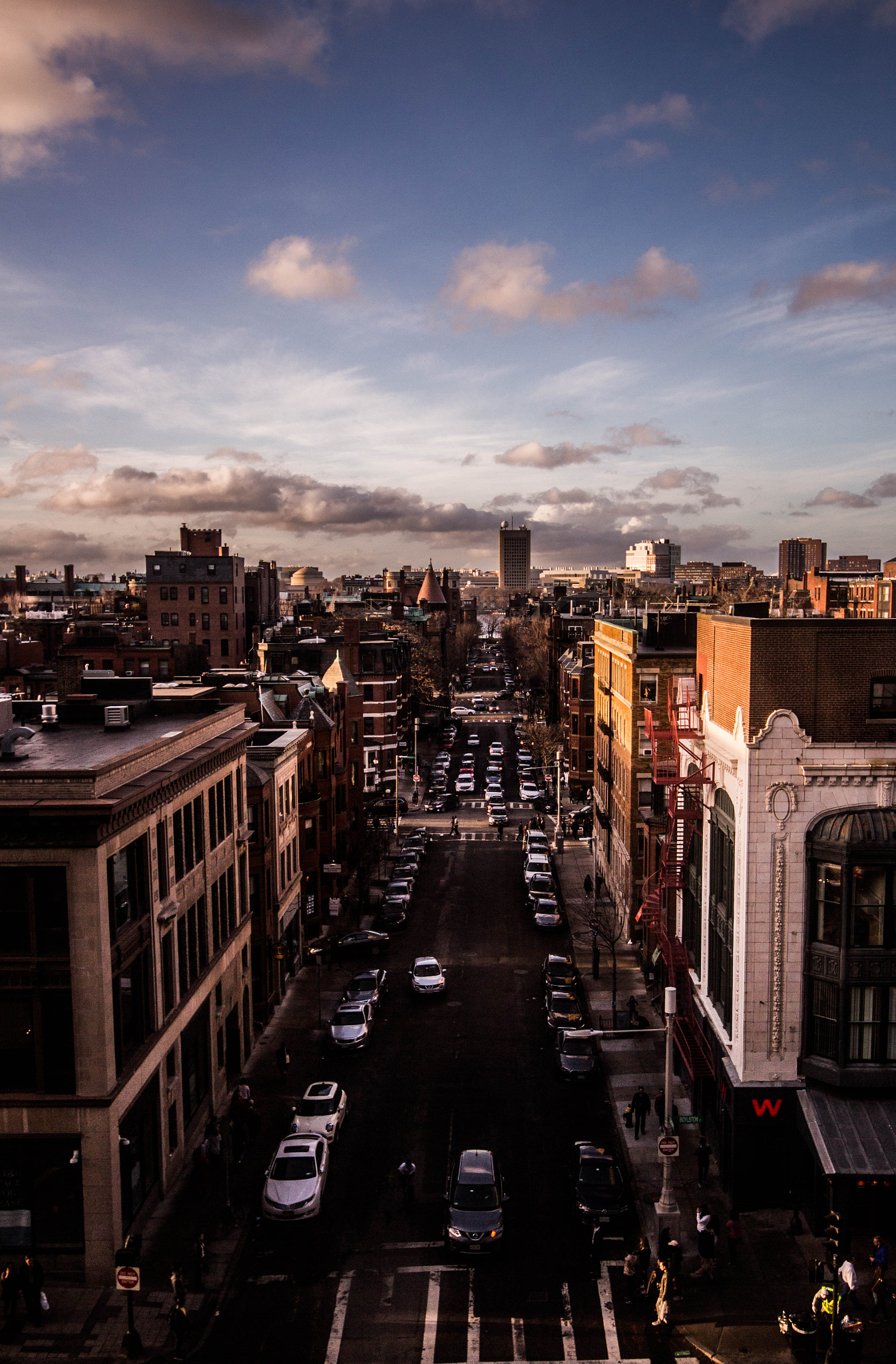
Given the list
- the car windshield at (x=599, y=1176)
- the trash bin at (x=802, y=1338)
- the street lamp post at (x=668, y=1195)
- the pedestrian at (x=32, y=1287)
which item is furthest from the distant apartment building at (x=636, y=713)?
the pedestrian at (x=32, y=1287)

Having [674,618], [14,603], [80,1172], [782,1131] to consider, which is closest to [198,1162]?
[80,1172]

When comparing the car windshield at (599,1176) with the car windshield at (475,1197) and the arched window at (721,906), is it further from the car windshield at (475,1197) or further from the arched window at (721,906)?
the arched window at (721,906)

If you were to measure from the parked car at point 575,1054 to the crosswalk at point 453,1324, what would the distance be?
35.4 ft

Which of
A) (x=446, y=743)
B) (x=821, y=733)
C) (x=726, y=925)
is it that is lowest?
(x=446, y=743)

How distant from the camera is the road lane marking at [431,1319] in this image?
22078 mm

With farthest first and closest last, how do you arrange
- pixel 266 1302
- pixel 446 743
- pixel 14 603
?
pixel 14 603 → pixel 446 743 → pixel 266 1302

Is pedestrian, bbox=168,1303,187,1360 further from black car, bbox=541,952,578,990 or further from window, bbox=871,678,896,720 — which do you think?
black car, bbox=541,952,578,990

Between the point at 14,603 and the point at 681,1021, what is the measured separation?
175 metres

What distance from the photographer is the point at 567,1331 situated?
22.8 meters

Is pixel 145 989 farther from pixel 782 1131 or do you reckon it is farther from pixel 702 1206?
pixel 782 1131

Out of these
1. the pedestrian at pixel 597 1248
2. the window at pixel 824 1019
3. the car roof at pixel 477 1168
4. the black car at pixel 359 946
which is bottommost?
the black car at pixel 359 946

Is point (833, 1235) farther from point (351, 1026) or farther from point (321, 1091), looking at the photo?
point (351, 1026)

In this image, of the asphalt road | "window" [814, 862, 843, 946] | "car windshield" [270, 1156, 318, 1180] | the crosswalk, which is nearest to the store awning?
"window" [814, 862, 843, 946]

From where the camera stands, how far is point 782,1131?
2731cm
